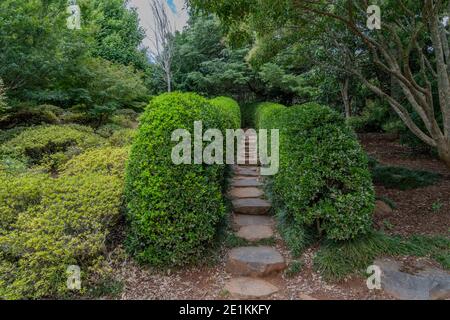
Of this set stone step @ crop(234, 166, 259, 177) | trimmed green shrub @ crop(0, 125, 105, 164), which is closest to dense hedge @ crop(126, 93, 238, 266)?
stone step @ crop(234, 166, 259, 177)

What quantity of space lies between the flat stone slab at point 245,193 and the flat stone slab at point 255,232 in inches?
31.3

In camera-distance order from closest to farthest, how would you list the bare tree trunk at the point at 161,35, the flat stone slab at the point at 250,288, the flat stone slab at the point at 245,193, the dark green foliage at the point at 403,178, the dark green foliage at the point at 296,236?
the flat stone slab at the point at 250,288 < the dark green foliage at the point at 296,236 < the flat stone slab at the point at 245,193 < the dark green foliage at the point at 403,178 < the bare tree trunk at the point at 161,35

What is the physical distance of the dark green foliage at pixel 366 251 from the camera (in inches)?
114

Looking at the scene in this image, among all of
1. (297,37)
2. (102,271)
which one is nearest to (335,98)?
(297,37)

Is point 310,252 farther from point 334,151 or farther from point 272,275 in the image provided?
point 334,151

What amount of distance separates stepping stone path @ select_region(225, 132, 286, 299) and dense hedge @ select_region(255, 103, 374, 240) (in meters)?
0.52

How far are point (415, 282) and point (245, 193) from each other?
2.47 metres

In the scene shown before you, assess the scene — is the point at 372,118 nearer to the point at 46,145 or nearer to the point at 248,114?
the point at 248,114

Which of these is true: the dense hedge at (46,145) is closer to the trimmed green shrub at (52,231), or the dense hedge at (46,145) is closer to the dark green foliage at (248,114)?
the trimmed green shrub at (52,231)

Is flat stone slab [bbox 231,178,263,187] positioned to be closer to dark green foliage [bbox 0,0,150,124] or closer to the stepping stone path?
the stepping stone path

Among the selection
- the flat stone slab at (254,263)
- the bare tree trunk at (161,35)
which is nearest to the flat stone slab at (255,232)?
the flat stone slab at (254,263)

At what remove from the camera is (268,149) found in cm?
499

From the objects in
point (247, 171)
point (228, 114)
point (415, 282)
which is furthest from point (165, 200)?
point (228, 114)

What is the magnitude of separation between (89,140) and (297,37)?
13.7 ft
